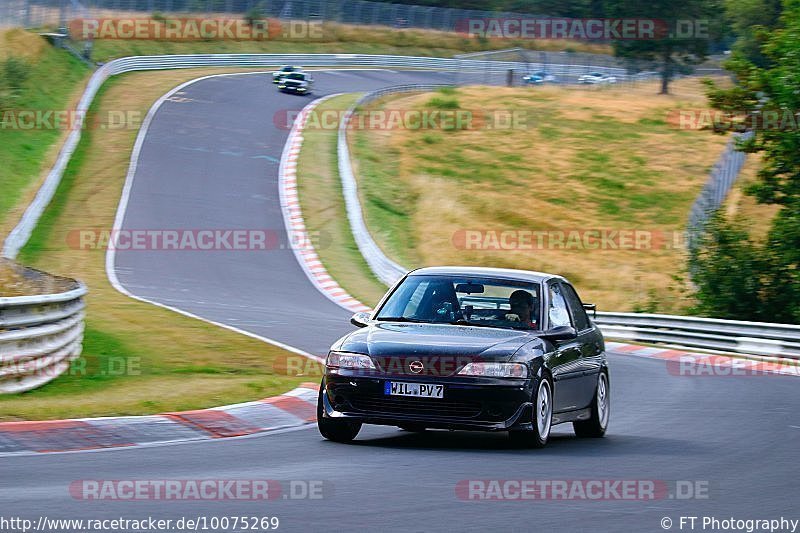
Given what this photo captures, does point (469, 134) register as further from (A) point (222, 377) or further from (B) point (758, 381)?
(A) point (222, 377)

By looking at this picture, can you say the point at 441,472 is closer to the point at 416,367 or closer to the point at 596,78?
the point at 416,367

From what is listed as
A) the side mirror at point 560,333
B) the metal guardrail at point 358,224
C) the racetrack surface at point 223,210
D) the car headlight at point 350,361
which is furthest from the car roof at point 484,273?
the metal guardrail at point 358,224

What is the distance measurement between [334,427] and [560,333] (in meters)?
1.93

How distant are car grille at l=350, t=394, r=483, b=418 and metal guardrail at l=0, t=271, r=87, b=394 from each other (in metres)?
4.03

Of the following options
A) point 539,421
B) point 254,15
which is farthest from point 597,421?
point 254,15

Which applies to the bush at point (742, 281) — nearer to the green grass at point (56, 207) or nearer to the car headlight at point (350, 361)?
the green grass at point (56, 207)

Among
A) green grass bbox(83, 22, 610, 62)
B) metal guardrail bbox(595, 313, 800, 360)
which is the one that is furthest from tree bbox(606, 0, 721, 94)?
metal guardrail bbox(595, 313, 800, 360)

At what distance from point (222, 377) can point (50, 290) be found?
2085 millimetres

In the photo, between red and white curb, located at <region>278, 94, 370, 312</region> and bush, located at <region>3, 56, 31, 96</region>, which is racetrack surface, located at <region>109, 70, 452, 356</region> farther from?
bush, located at <region>3, 56, 31, 96</region>

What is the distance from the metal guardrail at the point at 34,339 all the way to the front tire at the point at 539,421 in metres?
4.84

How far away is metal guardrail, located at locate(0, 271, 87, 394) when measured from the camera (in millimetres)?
11867

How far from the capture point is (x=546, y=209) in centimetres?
4325

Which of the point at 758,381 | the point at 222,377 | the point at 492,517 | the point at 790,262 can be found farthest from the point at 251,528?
the point at 790,262

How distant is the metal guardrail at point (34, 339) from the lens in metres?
11.9
